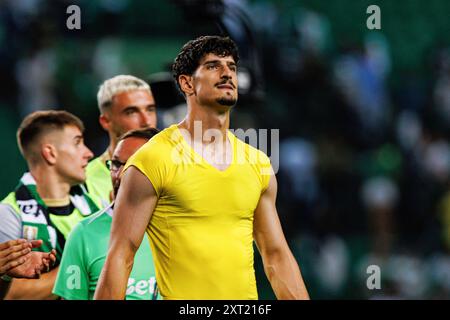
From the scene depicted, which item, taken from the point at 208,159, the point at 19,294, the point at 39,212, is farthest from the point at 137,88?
the point at 208,159

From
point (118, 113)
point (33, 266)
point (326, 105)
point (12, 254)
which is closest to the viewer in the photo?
point (12, 254)

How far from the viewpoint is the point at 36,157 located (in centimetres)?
493

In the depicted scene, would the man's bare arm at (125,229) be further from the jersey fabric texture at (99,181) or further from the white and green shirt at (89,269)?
the jersey fabric texture at (99,181)

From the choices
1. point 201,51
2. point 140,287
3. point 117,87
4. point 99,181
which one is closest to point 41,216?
point 99,181

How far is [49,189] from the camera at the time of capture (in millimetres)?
4820

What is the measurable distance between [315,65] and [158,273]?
6.78 metres

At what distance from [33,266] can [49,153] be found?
123 cm

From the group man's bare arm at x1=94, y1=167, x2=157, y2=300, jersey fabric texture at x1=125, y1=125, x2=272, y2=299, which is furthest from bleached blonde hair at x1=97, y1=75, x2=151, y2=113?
man's bare arm at x1=94, y1=167, x2=157, y2=300

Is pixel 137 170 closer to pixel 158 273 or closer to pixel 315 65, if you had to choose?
pixel 158 273

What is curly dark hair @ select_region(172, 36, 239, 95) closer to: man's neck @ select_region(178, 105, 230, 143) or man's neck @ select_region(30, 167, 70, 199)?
man's neck @ select_region(178, 105, 230, 143)

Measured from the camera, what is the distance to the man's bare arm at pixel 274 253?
3.52m

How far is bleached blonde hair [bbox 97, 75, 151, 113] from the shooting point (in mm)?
5254

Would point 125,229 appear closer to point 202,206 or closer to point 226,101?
point 202,206

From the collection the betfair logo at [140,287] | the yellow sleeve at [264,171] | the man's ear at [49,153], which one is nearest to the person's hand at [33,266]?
the betfair logo at [140,287]
